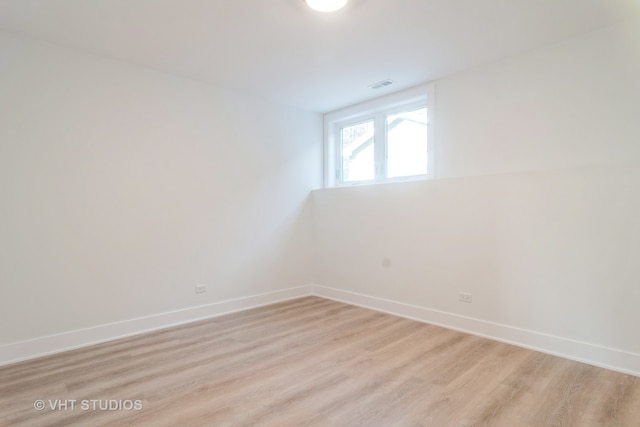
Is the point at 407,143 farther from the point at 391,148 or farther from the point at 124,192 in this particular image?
the point at 124,192

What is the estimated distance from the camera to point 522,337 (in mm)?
2953

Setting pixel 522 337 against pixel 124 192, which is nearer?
pixel 522 337

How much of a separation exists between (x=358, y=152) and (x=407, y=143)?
0.80 m

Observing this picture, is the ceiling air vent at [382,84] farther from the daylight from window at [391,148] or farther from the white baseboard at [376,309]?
the white baseboard at [376,309]

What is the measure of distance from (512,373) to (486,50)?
8.77 ft

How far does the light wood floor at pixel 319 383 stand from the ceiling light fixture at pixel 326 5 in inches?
101

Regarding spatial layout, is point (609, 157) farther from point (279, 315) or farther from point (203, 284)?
point (203, 284)

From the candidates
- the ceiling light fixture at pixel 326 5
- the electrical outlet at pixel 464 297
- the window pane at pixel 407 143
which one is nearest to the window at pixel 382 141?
the window pane at pixel 407 143

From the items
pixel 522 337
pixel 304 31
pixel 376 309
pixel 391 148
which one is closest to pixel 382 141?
pixel 391 148

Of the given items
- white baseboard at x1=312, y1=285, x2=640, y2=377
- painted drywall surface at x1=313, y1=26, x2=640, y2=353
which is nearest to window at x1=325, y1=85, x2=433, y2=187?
painted drywall surface at x1=313, y1=26, x2=640, y2=353

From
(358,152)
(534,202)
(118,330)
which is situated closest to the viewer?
(534,202)

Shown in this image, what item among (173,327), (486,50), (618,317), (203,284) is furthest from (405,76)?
(173,327)

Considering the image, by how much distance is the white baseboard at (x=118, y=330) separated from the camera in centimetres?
274

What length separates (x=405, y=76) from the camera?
3.66 meters
